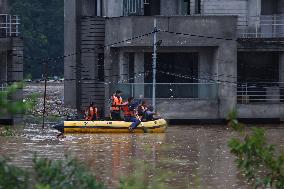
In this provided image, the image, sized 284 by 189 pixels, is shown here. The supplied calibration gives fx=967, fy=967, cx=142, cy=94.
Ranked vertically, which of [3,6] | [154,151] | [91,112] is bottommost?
[154,151]

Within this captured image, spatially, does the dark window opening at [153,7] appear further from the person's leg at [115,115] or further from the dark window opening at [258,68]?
the person's leg at [115,115]

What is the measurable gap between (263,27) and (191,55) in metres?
3.62

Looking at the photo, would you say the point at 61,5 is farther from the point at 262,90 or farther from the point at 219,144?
the point at 219,144

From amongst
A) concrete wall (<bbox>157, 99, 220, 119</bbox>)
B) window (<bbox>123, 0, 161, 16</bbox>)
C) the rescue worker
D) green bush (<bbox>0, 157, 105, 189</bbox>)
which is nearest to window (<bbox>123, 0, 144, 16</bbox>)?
window (<bbox>123, 0, 161, 16</bbox>)

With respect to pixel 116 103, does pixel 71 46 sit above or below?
above

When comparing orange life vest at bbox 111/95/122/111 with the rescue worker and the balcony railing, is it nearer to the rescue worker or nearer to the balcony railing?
the rescue worker

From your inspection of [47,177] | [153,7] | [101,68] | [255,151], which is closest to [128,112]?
[101,68]

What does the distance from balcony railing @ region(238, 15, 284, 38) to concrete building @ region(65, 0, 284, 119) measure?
45mm

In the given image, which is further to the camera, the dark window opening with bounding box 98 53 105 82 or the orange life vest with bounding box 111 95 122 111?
Answer: the dark window opening with bounding box 98 53 105 82

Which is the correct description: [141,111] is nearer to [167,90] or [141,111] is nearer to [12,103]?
[167,90]

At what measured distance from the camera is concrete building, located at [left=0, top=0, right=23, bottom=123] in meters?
39.8

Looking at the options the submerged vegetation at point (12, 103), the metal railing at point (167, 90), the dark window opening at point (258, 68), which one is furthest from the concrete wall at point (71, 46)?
the submerged vegetation at point (12, 103)

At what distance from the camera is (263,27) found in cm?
4419

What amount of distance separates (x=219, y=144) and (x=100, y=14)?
53.5 feet
